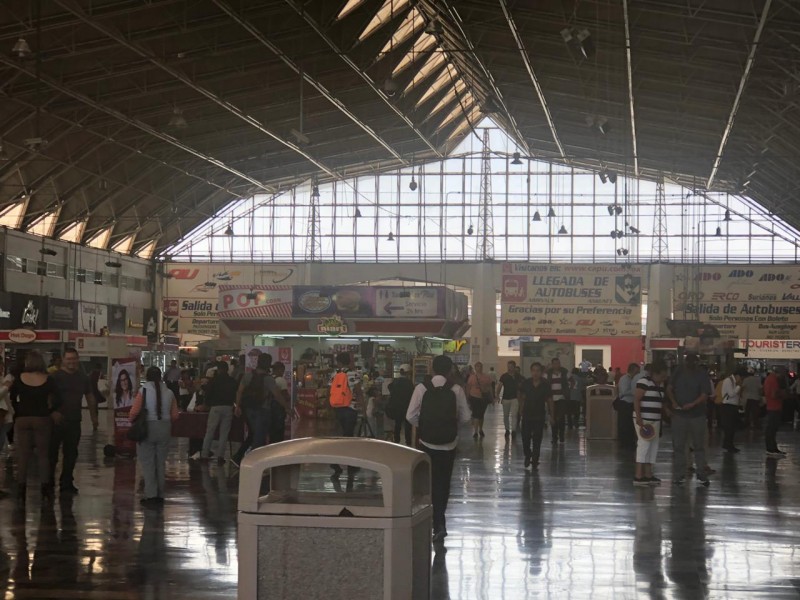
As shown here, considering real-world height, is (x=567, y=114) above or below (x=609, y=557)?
above

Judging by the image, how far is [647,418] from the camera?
43.5 ft

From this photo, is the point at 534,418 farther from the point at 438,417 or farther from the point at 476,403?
the point at 438,417

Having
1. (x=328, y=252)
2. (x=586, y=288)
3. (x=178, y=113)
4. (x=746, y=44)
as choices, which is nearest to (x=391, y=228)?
(x=328, y=252)

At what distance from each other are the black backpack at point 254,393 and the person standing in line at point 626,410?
7.90 m

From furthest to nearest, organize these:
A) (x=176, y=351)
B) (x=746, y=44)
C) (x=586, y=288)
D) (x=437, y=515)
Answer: (x=176, y=351), (x=586, y=288), (x=746, y=44), (x=437, y=515)

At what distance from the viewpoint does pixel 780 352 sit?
4141 cm

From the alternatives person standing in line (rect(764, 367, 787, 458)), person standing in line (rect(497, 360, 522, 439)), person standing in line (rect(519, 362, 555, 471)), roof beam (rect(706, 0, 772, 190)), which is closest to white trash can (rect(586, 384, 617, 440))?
person standing in line (rect(497, 360, 522, 439))

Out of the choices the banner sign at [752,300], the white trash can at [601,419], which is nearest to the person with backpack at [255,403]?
the white trash can at [601,419]

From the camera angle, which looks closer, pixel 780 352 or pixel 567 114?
pixel 567 114

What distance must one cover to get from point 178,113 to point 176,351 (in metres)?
9.12

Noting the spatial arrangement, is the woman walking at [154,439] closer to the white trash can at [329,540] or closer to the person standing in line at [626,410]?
the white trash can at [329,540]

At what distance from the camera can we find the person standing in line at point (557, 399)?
69.9ft

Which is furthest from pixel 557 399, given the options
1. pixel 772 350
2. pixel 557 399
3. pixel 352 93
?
pixel 772 350

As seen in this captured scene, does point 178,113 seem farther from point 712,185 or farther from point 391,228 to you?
point 712,185
